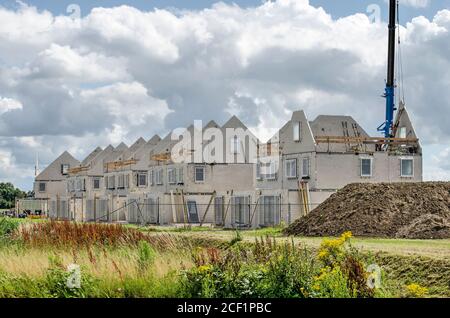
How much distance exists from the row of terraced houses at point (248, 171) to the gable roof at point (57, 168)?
23434 millimetres

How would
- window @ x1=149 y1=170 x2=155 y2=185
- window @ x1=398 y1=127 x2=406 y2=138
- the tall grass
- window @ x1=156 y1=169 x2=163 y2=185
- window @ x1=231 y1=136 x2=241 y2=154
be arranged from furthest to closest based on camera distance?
1. window @ x1=149 y1=170 x2=155 y2=185
2. window @ x1=156 y1=169 x2=163 y2=185
3. window @ x1=231 y1=136 x2=241 y2=154
4. window @ x1=398 y1=127 x2=406 y2=138
5. the tall grass

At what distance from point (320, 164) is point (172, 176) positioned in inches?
842

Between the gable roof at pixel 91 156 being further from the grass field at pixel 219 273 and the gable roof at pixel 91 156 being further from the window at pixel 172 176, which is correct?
the grass field at pixel 219 273

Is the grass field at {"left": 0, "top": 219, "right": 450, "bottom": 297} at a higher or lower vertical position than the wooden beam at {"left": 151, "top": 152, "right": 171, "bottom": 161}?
lower

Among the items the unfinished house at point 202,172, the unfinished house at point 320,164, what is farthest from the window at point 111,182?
the unfinished house at point 320,164

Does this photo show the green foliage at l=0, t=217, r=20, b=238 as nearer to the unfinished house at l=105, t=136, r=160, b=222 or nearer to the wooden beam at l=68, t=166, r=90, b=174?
the unfinished house at l=105, t=136, r=160, b=222

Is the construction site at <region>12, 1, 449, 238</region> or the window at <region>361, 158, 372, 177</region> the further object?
the window at <region>361, 158, 372, 177</region>

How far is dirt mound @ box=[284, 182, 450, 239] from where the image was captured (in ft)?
120

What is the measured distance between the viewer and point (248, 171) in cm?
6900

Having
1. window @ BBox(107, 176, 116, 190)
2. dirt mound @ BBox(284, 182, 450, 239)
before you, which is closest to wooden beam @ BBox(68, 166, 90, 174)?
window @ BBox(107, 176, 116, 190)

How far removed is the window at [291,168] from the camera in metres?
56.1

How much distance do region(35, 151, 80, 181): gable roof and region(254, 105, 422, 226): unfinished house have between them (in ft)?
189
